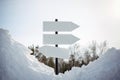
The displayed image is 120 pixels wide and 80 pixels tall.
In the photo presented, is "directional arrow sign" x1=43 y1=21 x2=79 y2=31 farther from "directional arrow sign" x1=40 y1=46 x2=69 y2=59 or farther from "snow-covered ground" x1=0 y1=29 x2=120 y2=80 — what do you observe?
"snow-covered ground" x1=0 y1=29 x2=120 y2=80

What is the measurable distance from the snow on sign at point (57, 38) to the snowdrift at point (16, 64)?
627 millimetres

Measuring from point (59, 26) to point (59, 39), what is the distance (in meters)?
0.43

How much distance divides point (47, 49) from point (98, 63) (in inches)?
75.9

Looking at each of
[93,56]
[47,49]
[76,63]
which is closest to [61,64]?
[76,63]

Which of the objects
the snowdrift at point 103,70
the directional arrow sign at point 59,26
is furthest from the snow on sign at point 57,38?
the snowdrift at point 103,70

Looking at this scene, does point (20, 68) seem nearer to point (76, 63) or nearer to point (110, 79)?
point (110, 79)

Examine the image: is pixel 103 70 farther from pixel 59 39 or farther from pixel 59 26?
pixel 59 26

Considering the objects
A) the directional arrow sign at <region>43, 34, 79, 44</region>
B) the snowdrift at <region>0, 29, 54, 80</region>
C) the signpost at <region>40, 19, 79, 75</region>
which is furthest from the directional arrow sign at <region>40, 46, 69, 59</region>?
the snowdrift at <region>0, 29, 54, 80</region>

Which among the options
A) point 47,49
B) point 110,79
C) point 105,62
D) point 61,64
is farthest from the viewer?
point 61,64

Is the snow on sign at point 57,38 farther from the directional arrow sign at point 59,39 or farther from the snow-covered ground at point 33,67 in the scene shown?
the snow-covered ground at point 33,67

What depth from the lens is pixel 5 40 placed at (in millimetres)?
6090

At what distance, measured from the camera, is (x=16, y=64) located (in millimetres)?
5621

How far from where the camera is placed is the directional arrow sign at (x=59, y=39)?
6762 millimetres

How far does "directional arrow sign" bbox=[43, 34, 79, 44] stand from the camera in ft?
22.2
